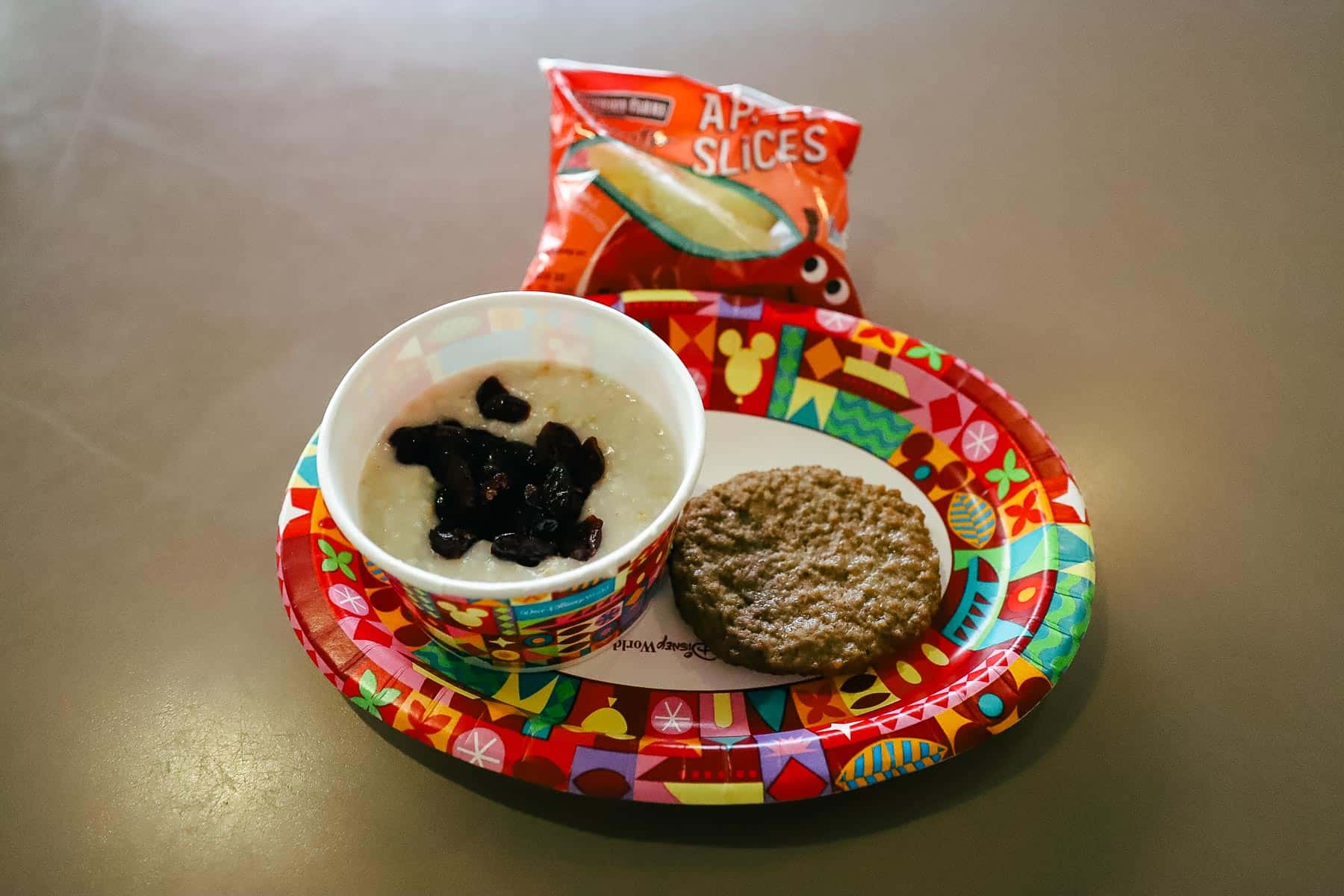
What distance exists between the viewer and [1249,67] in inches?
89.5

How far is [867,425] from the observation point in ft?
4.88

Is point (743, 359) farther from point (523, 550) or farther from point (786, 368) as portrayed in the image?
point (523, 550)

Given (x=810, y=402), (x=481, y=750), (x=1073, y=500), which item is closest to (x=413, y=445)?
(x=481, y=750)

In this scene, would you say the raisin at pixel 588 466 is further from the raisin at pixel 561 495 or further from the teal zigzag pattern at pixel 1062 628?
the teal zigzag pattern at pixel 1062 628

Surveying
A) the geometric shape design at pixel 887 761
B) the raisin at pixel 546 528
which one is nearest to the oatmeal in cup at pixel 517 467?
the raisin at pixel 546 528

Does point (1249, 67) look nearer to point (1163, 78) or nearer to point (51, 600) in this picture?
point (1163, 78)

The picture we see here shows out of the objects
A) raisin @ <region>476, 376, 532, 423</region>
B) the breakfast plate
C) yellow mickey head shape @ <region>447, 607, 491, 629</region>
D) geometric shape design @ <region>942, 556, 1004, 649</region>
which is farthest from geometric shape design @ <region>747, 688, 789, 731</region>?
raisin @ <region>476, 376, 532, 423</region>

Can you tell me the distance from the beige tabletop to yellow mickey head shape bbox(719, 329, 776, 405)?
0.37 meters

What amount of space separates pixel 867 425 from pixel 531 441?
0.51 meters

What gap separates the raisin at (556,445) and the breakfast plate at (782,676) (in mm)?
186

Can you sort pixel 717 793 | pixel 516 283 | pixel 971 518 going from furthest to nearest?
pixel 516 283 < pixel 971 518 < pixel 717 793

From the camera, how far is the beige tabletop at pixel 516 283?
1151 millimetres

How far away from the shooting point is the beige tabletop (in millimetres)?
1151

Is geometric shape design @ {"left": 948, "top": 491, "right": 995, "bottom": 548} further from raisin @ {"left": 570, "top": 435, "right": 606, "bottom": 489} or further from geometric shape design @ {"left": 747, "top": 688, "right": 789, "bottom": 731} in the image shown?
raisin @ {"left": 570, "top": 435, "right": 606, "bottom": 489}
